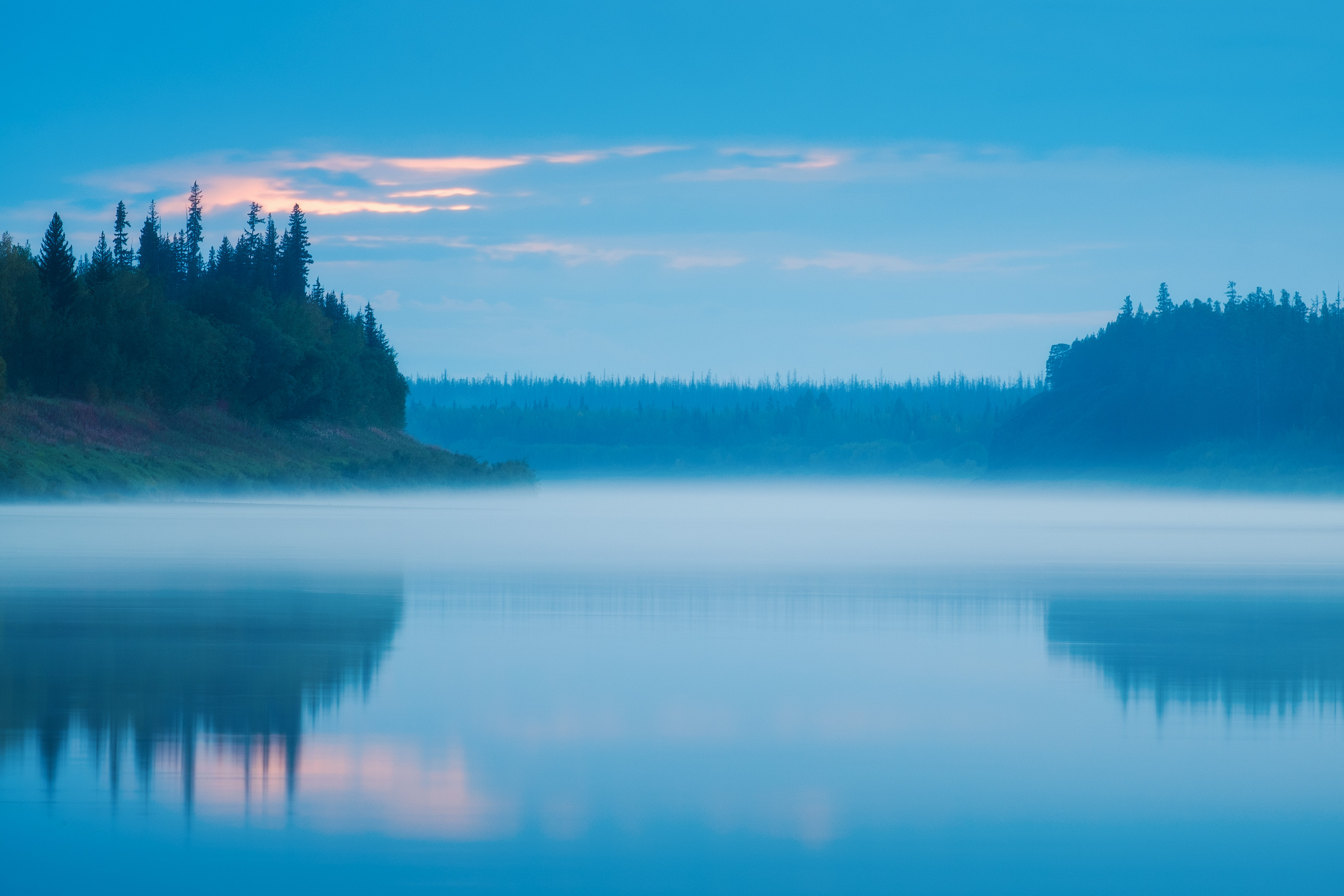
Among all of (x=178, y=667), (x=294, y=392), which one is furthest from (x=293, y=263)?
(x=178, y=667)

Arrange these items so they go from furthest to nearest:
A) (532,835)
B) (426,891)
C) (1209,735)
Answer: (1209,735) < (532,835) < (426,891)

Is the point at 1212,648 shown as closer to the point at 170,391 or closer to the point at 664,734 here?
the point at 664,734

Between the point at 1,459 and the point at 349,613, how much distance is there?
5155cm

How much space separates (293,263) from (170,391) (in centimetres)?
6000

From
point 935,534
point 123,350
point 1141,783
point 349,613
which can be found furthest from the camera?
point 123,350

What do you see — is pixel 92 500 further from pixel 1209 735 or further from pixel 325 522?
pixel 1209 735

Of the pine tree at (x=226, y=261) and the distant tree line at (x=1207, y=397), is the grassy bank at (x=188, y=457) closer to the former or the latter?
the pine tree at (x=226, y=261)

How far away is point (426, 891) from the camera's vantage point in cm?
694

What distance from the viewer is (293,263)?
154m

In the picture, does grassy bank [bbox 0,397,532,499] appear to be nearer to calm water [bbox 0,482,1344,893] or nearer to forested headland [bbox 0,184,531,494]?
forested headland [bbox 0,184,531,494]

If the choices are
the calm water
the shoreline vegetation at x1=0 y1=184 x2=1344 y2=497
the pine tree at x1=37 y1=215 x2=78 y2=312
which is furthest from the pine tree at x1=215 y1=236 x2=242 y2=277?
the calm water

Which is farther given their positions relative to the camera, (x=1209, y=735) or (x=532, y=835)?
(x=1209, y=735)

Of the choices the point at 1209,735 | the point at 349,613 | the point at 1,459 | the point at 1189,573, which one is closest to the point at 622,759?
the point at 1209,735

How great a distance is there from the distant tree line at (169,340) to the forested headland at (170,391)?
0.37 ft
